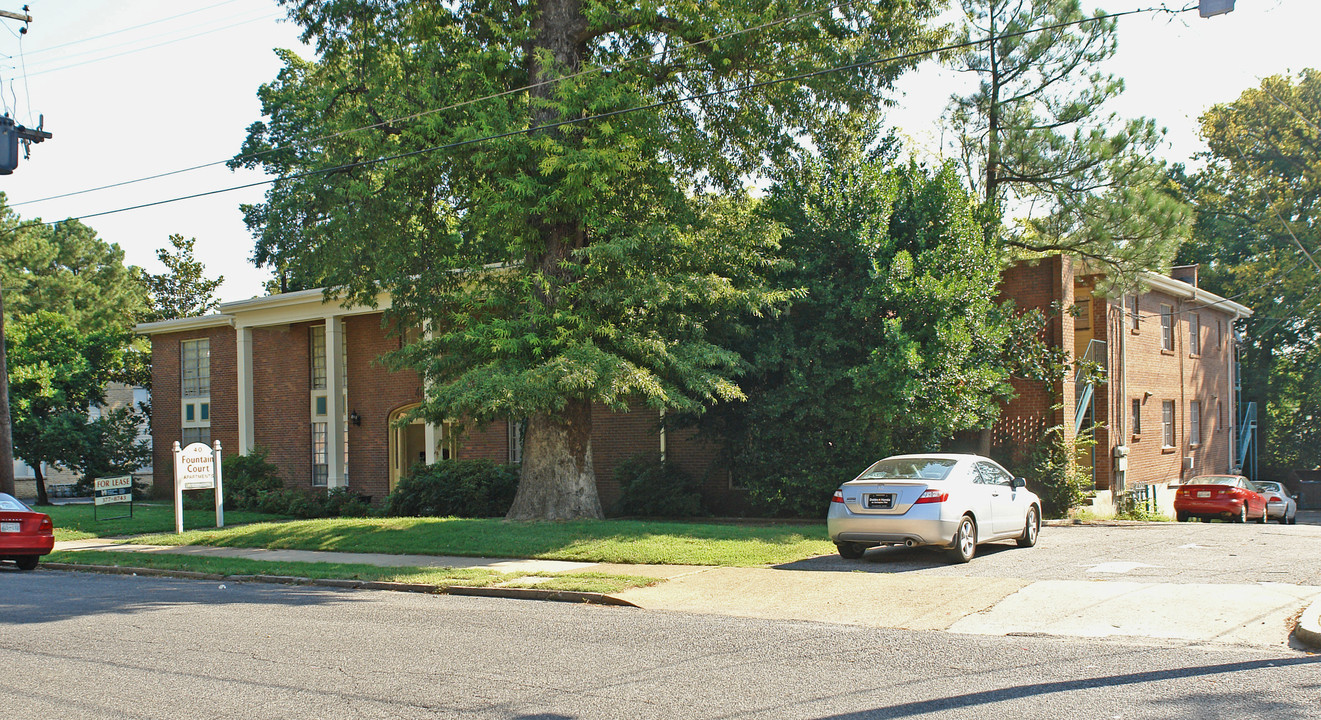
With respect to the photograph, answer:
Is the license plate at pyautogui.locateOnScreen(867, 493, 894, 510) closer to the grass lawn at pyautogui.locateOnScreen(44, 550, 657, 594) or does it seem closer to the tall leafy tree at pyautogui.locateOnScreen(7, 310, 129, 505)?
the grass lawn at pyautogui.locateOnScreen(44, 550, 657, 594)

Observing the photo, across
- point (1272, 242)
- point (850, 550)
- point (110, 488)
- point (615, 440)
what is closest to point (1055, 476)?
point (850, 550)

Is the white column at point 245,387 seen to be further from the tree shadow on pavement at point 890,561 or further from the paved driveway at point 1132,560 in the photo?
the paved driveway at point 1132,560

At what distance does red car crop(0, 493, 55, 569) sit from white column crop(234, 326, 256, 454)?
14.0m

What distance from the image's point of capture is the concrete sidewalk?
859 cm

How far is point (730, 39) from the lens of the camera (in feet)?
56.3

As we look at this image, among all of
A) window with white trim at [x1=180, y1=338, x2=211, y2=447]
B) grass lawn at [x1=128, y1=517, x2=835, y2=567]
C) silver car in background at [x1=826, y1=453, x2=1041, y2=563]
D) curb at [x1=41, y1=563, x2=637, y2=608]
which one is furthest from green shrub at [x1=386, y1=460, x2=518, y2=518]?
window with white trim at [x1=180, y1=338, x2=211, y2=447]

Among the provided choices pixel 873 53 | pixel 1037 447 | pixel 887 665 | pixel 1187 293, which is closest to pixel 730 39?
pixel 873 53

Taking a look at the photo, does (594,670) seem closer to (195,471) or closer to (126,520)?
(195,471)

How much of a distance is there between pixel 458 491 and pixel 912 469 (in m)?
12.9

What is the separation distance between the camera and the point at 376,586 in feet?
42.4

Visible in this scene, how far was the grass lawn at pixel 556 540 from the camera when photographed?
14.2 metres

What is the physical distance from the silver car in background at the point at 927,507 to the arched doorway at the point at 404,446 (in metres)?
17.5

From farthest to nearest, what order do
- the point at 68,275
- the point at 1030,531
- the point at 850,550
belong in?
the point at 68,275 < the point at 1030,531 < the point at 850,550

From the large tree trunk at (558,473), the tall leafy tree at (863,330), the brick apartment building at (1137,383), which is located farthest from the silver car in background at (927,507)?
the brick apartment building at (1137,383)
